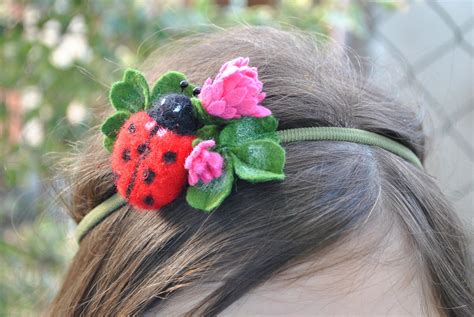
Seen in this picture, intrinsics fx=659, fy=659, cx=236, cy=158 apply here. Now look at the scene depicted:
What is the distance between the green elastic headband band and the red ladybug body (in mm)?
113

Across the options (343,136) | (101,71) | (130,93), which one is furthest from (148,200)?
(101,71)

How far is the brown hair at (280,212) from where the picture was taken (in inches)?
27.9

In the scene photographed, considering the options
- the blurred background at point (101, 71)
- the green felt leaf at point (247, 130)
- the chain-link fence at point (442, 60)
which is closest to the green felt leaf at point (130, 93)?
the green felt leaf at point (247, 130)

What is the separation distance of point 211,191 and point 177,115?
0.29ft

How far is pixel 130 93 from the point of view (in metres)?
0.75

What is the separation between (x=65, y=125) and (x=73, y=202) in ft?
1.51

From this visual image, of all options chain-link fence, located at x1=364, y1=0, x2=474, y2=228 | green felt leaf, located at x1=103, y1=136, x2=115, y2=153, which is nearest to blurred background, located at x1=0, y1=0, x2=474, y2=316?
chain-link fence, located at x1=364, y1=0, x2=474, y2=228

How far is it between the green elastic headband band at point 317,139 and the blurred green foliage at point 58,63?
370 millimetres

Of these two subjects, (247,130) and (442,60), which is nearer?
(247,130)

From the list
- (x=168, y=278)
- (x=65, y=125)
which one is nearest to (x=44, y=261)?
(x=65, y=125)

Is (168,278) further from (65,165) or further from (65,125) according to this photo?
(65,125)

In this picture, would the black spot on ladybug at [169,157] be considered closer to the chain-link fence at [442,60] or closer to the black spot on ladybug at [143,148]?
the black spot on ladybug at [143,148]

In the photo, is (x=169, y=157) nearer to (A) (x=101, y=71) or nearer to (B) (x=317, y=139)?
(B) (x=317, y=139)

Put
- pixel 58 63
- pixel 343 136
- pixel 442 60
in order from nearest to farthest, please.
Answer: pixel 343 136, pixel 58 63, pixel 442 60
